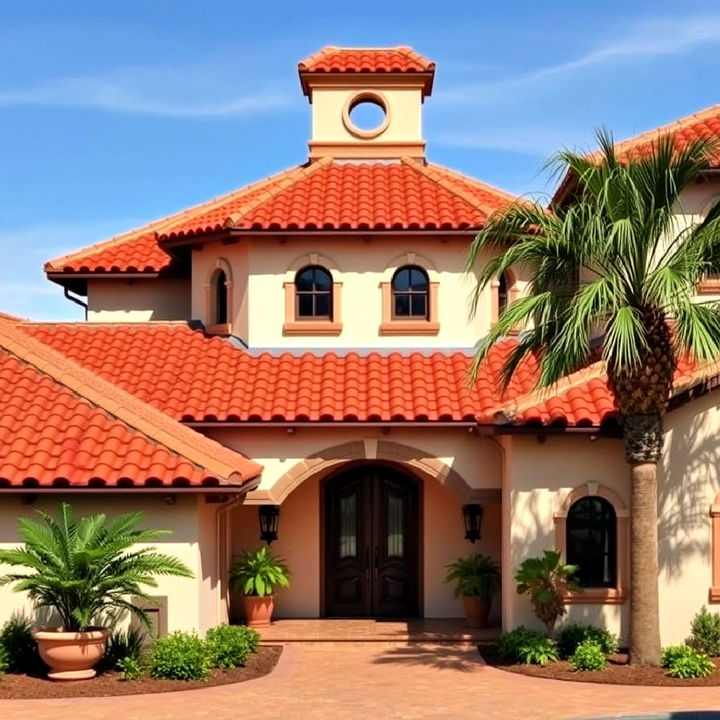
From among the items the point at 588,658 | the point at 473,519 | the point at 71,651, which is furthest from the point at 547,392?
the point at 71,651

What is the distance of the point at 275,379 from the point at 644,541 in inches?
313

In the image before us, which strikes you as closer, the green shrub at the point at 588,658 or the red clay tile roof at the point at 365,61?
the green shrub at the point at 588,658

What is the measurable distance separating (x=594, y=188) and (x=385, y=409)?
6001mm

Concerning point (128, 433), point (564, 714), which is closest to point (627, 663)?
point (564, 714)

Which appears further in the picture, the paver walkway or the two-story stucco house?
the two-story stucco house

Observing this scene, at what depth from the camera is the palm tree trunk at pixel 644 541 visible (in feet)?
51.8

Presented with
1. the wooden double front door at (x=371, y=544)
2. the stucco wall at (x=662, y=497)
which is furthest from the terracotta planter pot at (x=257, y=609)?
the stucco wall at (x=662, y=497)

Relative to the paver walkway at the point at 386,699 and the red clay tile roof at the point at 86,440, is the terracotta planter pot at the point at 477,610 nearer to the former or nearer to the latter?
the paver walkway at the point at 386,699

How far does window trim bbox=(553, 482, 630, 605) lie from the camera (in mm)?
17594

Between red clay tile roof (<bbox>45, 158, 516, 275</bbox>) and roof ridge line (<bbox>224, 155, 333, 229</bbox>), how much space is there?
0.02m

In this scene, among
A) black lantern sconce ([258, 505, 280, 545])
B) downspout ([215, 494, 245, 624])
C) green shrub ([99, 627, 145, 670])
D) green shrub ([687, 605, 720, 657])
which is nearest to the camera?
green shrub ([99, 627, 145, 670])

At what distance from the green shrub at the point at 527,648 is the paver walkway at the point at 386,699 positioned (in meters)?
0.50

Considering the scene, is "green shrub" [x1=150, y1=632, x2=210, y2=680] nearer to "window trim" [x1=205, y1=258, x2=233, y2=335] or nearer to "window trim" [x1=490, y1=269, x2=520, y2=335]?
"window trim" [x1=205, y1=258, x2=233, y2=335]

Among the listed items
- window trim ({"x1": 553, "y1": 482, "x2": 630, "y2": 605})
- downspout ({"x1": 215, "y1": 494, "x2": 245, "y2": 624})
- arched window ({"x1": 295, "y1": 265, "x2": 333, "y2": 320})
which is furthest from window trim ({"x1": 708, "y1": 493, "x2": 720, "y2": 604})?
arched window ({"x1": 295, "y1": 265, "x2": 333, "y2": 320})
